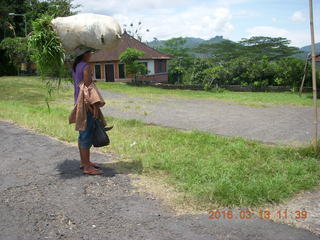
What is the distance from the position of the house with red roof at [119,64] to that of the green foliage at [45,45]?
26938mm

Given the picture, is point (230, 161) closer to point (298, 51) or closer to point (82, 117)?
point (82, 117)

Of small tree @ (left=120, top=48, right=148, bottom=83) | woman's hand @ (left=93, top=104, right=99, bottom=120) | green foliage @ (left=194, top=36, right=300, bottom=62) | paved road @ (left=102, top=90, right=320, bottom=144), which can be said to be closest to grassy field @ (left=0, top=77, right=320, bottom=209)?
woman's hand @ (left=93, top=104, right=99, bottom=120)

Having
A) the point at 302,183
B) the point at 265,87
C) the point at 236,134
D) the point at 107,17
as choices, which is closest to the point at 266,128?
the point at 236,134

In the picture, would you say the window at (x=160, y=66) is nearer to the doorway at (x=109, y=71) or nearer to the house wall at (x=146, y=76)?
the house wall at (x=146, y=76)

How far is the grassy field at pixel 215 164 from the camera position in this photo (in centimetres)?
396

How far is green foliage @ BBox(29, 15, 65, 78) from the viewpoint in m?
4.87

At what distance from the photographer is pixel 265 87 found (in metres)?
22.2

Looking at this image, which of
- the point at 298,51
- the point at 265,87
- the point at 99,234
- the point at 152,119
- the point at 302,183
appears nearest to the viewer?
the point at 99,234

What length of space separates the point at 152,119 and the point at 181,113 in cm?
183

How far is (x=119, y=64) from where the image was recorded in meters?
32.9
